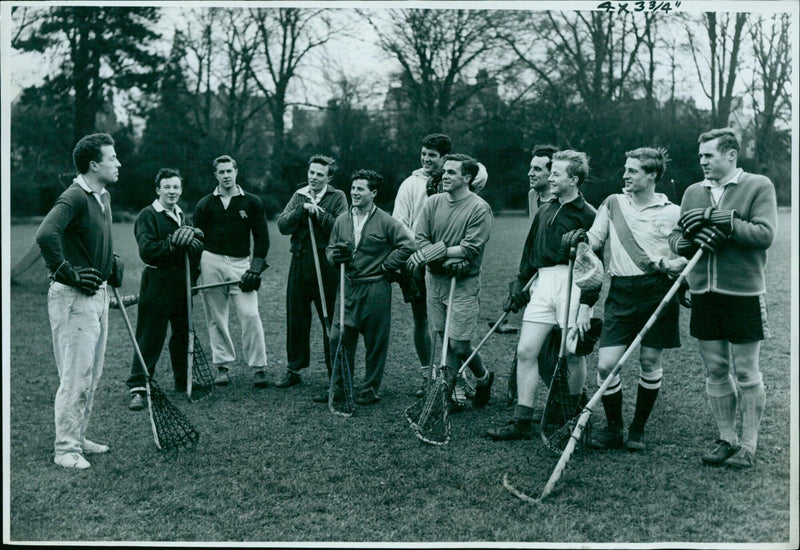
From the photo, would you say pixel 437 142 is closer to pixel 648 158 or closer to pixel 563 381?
pixel 648 158

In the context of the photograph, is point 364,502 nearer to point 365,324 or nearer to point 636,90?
point 365,324

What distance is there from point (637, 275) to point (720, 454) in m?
1.24

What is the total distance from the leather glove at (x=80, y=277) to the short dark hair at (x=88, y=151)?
2.21 feet

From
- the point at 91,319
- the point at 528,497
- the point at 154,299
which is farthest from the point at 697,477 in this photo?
the point at 154,299

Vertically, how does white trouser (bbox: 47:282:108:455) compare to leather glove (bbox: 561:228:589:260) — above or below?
below

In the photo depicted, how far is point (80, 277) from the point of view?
179 inches

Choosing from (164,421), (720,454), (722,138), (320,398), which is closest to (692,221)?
(722,138)

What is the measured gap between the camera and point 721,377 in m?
4.75

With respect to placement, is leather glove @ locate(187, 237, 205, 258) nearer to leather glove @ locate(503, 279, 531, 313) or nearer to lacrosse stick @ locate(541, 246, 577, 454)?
leather glove @ locate(503, 279, 531, 313)

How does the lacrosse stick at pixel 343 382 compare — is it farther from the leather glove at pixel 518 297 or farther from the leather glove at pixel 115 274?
the leather glove at pixel 115 274

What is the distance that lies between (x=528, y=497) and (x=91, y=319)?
2923 mm

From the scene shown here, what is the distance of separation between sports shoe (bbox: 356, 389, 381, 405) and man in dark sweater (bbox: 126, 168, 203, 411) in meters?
1.65

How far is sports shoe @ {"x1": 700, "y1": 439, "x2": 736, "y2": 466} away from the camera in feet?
15.2

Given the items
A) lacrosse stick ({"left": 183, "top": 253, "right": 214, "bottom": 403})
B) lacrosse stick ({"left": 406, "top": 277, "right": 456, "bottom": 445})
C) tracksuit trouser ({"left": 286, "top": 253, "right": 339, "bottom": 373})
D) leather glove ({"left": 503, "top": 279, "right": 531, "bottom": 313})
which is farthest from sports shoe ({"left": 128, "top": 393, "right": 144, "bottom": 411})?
leather glove ({"left": 503, "top": 279, "right": 531, "bottom": 313})
